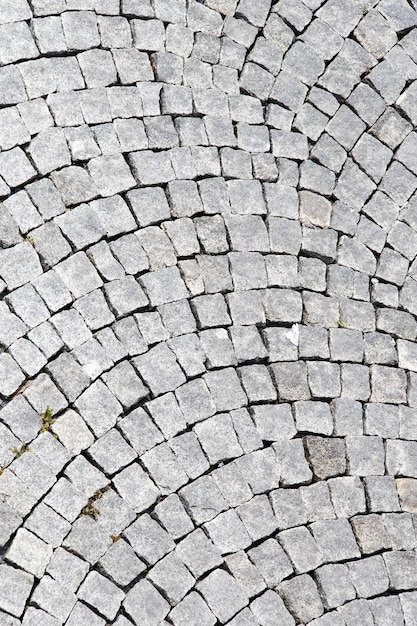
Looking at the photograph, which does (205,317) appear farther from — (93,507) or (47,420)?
(93,507)

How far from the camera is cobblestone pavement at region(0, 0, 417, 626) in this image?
208 inches

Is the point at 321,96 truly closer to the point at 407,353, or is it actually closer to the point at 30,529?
the point at 407,353

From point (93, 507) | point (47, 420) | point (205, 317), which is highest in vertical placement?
point (205, 317)

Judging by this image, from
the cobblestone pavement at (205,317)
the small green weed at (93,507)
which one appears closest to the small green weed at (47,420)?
the cobblestone pavement at (205,317)

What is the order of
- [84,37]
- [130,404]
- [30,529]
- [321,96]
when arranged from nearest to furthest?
[30,529]
[130,404]
[84,37]
[321,96]

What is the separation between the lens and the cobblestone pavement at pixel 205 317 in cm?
529

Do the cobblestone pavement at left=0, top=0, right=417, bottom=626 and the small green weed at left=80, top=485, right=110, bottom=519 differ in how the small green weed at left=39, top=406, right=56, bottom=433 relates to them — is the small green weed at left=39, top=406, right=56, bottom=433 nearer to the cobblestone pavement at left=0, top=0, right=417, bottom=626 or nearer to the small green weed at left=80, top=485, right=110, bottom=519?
the cobblestone pavement at left=0, top=0, right=417, bottom=626

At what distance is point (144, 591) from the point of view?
17.0ft

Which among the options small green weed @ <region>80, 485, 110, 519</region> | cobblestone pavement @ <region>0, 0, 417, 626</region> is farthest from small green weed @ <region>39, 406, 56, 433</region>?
small green weed @ <region>80, 485, 110, 519</region>

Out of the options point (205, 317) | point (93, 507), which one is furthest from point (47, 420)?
point (205, 317)

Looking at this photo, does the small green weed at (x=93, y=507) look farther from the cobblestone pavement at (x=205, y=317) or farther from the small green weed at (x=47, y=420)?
the small green weed at (x=47, y=420)

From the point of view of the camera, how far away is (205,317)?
5.86 meters

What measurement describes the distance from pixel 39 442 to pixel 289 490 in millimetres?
1481

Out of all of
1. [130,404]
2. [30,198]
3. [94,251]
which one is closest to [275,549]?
[130,404]
